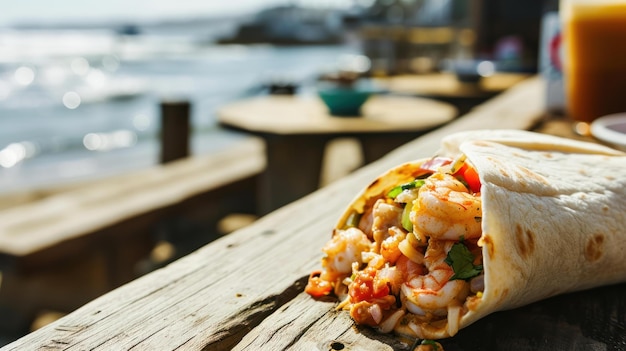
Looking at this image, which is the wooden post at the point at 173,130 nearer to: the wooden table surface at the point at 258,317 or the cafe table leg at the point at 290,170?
the cafe table leg at the point at 290,170

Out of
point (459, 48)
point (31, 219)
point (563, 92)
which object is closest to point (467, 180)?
point (563, 92)

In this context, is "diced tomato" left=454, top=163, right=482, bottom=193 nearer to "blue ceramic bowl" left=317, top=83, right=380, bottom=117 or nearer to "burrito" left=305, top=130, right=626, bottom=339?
"burrito" left=305, top=130, right=626, bottom=339

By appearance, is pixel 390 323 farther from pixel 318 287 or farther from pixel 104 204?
pixel 104 204

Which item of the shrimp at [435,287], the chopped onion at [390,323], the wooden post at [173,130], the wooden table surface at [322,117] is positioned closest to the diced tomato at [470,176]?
the shrimp at [435,287]

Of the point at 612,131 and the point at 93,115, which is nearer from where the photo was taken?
the point at 612,131

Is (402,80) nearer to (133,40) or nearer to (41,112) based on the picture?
(41,112)

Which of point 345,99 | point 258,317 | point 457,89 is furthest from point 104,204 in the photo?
point 258,317
